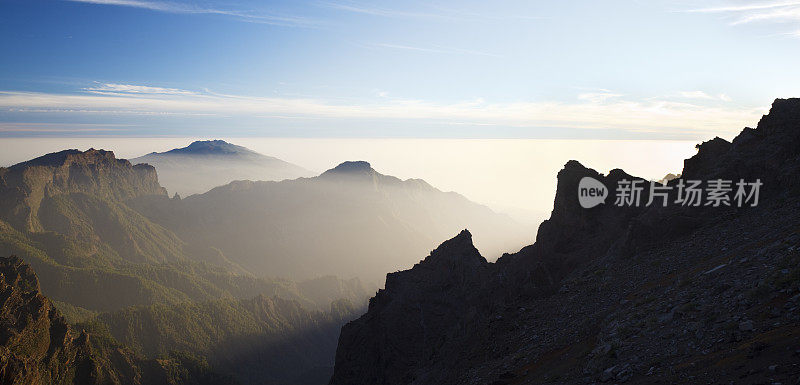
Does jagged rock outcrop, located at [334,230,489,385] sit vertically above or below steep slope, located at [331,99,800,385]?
below

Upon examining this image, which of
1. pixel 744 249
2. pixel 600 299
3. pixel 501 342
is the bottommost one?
pixel 501 342

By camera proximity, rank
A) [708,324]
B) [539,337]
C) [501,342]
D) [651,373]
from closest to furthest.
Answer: [651,373]
[708,324]
[539,337]
[501,342]

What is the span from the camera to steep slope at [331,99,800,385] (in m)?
21.7

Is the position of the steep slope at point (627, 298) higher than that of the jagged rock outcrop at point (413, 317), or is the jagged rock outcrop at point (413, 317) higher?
the steep slope at point (627, 298)

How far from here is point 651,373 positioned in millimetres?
21391

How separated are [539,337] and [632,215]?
84.0 ft

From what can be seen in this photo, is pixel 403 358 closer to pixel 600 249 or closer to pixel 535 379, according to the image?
pixel 600 249

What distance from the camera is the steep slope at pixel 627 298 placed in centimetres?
2172

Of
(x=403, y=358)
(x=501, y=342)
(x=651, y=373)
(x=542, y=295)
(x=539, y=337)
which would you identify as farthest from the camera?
(x=403, y=358)

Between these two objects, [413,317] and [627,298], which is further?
[413,317]

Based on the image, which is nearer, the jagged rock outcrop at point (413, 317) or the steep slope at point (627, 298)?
the steep slope at point (627, 298)

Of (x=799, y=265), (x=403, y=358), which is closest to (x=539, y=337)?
(x=799, y=265)

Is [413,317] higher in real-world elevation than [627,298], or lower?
lower

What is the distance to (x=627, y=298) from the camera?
34.5 metres
